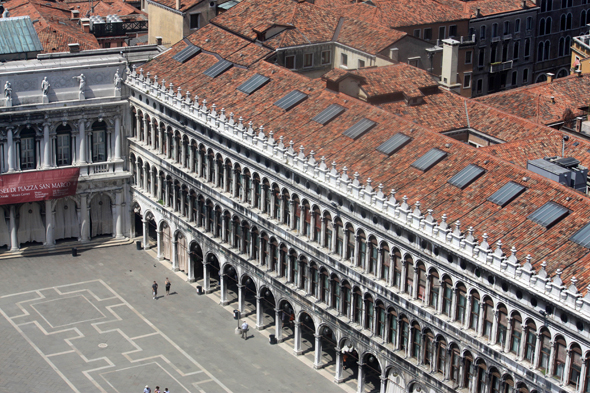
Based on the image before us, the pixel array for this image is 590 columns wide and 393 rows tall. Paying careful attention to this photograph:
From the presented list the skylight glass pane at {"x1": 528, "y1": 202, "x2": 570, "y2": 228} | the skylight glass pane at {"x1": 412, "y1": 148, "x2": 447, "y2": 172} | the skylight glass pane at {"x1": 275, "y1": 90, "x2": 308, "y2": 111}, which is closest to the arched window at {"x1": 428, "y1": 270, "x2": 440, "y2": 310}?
the skylight glass pane at {"x1": 528, "y1": 202, "x2": 570, "y2": 228}

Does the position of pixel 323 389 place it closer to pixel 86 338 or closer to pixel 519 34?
pixel 86 338

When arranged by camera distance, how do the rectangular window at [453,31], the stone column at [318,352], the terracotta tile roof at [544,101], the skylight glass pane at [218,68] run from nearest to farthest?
the stone column at [318,352] → the terracotta tile roof at [544,101] → the skylight glass pane at [218,68] → the rectangular window at [453,31]

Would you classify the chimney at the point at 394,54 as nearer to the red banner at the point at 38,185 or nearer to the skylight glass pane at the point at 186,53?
the skylight glass pane at the point at 186,53

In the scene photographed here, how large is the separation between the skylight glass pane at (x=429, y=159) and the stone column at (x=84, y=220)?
147 ft

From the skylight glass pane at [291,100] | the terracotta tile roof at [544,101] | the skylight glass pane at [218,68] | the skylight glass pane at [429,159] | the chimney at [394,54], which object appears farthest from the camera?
the chimney at [394,54]

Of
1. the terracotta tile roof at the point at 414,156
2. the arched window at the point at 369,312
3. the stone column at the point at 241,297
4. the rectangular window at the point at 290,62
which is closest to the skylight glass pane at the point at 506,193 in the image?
the terracotta tile roof at the point at 414,156

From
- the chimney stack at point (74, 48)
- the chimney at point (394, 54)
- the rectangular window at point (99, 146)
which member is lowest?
the rectangular window at point (99, 146)

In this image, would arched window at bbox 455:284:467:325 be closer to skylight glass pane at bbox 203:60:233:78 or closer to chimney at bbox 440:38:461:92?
chimney at bbox 440:38:461:92

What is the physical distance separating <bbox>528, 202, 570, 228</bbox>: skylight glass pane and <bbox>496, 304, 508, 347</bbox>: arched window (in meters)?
6.58

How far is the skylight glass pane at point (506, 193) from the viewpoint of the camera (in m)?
89.2

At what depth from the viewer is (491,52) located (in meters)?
162

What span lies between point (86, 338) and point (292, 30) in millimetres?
38938

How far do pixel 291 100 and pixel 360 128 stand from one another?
10.2m

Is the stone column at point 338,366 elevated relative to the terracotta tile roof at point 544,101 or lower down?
lower down
